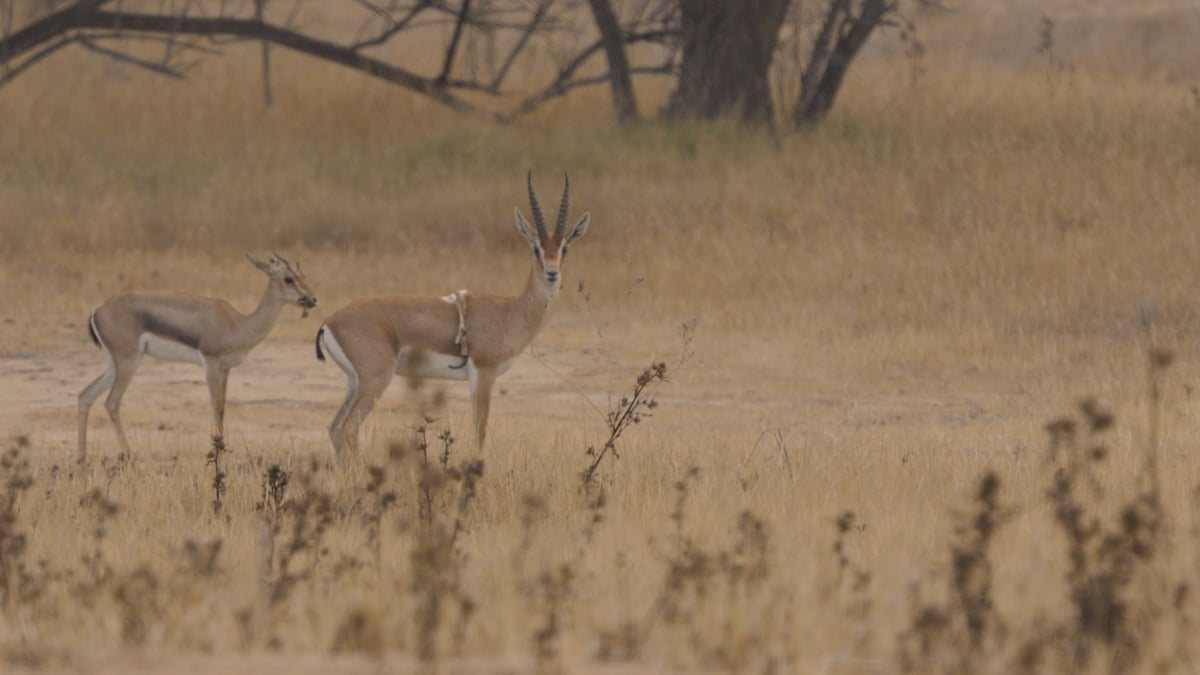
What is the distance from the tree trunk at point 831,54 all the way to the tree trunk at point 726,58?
16.8 inches

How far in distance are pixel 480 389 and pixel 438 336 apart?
34 centimetres

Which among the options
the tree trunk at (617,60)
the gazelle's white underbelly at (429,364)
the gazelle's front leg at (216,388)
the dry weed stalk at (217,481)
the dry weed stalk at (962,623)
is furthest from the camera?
the tree trunk at (617,60)

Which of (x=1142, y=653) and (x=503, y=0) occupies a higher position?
(x=503, y=0)

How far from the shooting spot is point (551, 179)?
1762cm

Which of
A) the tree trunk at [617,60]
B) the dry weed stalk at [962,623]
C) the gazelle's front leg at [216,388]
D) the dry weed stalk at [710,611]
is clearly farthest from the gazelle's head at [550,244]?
the tree trunk at [617,60]

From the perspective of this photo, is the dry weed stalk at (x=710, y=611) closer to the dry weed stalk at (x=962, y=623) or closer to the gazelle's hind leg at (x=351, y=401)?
the dry weed stalk at (x=962, y=623)

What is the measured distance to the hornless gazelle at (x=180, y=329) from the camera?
9.54m

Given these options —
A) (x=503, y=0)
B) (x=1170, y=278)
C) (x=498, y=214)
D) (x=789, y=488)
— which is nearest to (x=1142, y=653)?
(x=789, y=488)

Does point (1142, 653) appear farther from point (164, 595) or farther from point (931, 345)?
point (931, 345)

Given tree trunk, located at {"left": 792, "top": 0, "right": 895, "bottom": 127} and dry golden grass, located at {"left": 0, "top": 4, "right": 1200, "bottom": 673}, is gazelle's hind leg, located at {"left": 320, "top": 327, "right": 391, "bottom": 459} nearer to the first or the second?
dry golden grass, located at {"left": 0, "top": 4, "right": 1200, "bottom": 673}

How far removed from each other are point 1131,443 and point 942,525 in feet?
6.66

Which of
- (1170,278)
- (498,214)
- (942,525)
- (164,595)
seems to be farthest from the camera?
(498,214)

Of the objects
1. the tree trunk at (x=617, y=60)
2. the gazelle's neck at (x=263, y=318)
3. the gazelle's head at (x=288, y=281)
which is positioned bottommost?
the gazelle's neck at (x=263, y=318)

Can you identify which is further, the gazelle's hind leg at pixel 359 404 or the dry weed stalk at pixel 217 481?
the gazelle's hind leg at pixel 359 404
